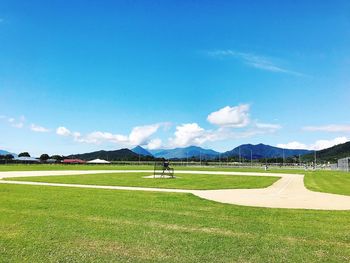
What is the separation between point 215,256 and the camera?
6.97 metres

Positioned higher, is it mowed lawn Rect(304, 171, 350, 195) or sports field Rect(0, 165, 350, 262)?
mowed lawn Rect(304, 171, 350, 195)

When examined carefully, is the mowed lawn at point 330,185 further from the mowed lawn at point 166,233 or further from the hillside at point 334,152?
the hillside at point 334,152

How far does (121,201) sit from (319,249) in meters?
8.38

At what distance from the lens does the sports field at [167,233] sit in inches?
276

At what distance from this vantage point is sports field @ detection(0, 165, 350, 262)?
23.0 feet

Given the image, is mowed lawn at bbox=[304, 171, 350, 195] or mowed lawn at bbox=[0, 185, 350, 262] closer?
mowed lawn at bbox=[0, 185, 350, 262]

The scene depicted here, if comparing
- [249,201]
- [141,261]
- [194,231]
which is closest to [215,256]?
[141,261]

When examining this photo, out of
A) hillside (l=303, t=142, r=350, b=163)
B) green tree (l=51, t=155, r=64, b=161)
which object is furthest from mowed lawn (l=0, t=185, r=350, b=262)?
green tree (l=51, t=155, r=64, b=161)

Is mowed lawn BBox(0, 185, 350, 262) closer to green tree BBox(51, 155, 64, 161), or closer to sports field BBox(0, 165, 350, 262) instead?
sports field BBox(0, 165, 350, 262)

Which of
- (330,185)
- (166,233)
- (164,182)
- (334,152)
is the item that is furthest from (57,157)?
(166,233)

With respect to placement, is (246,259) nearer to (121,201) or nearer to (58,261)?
(58,261)

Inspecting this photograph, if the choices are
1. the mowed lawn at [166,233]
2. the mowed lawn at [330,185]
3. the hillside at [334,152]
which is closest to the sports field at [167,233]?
the mowed lawn at [166,233]

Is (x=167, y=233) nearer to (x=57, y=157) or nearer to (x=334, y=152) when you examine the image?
(x=334, y=152)

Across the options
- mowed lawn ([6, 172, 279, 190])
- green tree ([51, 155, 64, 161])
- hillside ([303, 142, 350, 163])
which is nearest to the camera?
mowed lawn ([6, 172, 279, 190])
